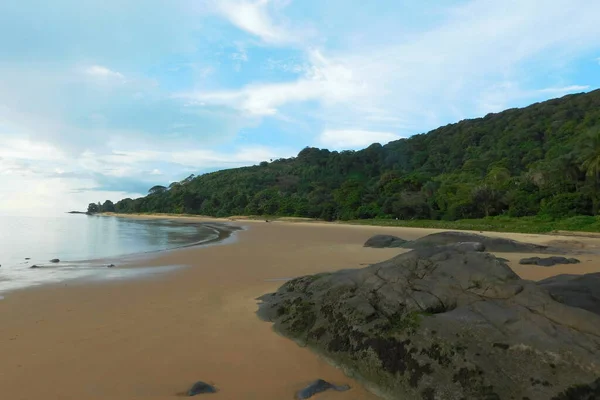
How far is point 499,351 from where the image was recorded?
14.5ft

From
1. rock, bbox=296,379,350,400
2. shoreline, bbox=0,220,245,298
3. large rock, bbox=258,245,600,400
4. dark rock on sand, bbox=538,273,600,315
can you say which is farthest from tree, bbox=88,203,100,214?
dark rock on sand, bbox=538,273,600,315

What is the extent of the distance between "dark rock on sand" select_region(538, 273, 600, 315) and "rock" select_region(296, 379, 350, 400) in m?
2.93

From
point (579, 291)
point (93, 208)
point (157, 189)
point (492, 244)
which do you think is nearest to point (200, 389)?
point (579, 291)

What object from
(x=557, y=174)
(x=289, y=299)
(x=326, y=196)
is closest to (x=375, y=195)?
(x=326, y=196)

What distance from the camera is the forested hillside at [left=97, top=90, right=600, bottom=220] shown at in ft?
151

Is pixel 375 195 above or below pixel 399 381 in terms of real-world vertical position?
above

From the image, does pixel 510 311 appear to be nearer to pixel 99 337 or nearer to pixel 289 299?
pixel 289 299

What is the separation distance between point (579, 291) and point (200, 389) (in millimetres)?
5464

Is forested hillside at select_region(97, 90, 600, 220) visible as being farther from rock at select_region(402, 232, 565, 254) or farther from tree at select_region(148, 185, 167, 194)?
rock at select_region(402, 232, 565, 254)

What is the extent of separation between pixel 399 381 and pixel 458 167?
310ft

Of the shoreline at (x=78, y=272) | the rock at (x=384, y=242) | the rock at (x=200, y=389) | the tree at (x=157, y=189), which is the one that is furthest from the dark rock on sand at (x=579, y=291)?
the tree at (x=157, y=189)

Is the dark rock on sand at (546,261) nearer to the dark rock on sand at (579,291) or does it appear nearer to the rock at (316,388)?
the dark rock on sand at (579,291)

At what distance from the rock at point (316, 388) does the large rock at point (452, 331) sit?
12.7 inches

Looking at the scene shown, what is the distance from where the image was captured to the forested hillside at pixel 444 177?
151 feet
